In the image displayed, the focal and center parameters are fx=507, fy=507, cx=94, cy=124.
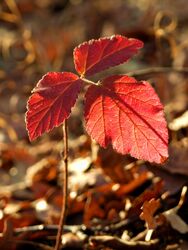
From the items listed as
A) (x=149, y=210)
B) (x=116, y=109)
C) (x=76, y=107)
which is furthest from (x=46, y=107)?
(x=76, y=107)

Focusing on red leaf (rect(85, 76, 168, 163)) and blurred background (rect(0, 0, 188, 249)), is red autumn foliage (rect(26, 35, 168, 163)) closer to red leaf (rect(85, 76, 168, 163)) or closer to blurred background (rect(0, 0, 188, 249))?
red leaf (rect(85, 76, 168, 163))

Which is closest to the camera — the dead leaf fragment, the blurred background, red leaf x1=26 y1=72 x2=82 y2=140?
red leaf x1=26 y1=72 x2=82 y2=140

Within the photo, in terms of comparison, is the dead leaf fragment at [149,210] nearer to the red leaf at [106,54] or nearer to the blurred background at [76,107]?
the blurred background at [76,107]

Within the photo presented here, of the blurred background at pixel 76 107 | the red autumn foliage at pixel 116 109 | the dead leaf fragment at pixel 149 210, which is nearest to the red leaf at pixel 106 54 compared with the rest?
the red autumn foliage at pixel 116 109

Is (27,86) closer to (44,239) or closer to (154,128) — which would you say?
(44,239)

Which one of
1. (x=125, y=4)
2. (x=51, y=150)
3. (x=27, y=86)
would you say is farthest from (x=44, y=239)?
(x=125, y=4)

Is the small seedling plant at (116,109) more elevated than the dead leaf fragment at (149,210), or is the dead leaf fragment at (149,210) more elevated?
the small seedling plant at (116,109)

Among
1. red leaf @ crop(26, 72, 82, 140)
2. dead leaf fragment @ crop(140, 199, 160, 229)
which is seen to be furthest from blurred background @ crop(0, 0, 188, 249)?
red leaf @ crop(26, 72, 82, 140)
